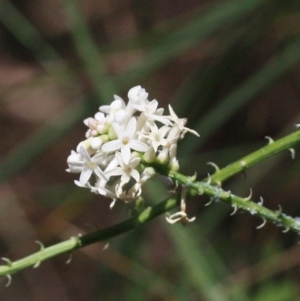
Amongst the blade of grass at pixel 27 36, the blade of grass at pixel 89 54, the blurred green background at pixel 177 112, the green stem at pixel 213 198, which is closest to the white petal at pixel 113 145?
the green stem at pixel 213 198

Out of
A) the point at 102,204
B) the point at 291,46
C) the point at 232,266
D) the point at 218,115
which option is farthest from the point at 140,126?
the point at 102,204

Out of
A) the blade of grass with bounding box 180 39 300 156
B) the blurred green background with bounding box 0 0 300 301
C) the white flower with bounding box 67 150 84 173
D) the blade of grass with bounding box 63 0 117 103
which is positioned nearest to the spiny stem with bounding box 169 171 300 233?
the white flower with bounding box 67 150 84 173

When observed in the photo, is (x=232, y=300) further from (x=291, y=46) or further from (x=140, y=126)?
(x=140, y=126)

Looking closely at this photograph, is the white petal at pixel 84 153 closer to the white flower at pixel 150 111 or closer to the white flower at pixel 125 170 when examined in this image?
the white flower at pixel 125 170

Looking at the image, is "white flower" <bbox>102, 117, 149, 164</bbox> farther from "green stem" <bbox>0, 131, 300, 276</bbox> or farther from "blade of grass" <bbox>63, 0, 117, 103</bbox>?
"blade of grass" <bbox>63, 0, 117, 103</bbox>

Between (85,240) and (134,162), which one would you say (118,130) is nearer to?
(134,162)

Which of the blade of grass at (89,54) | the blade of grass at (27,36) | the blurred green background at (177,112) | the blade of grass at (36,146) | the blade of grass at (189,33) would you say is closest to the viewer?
the blade of grass at (89,54)
